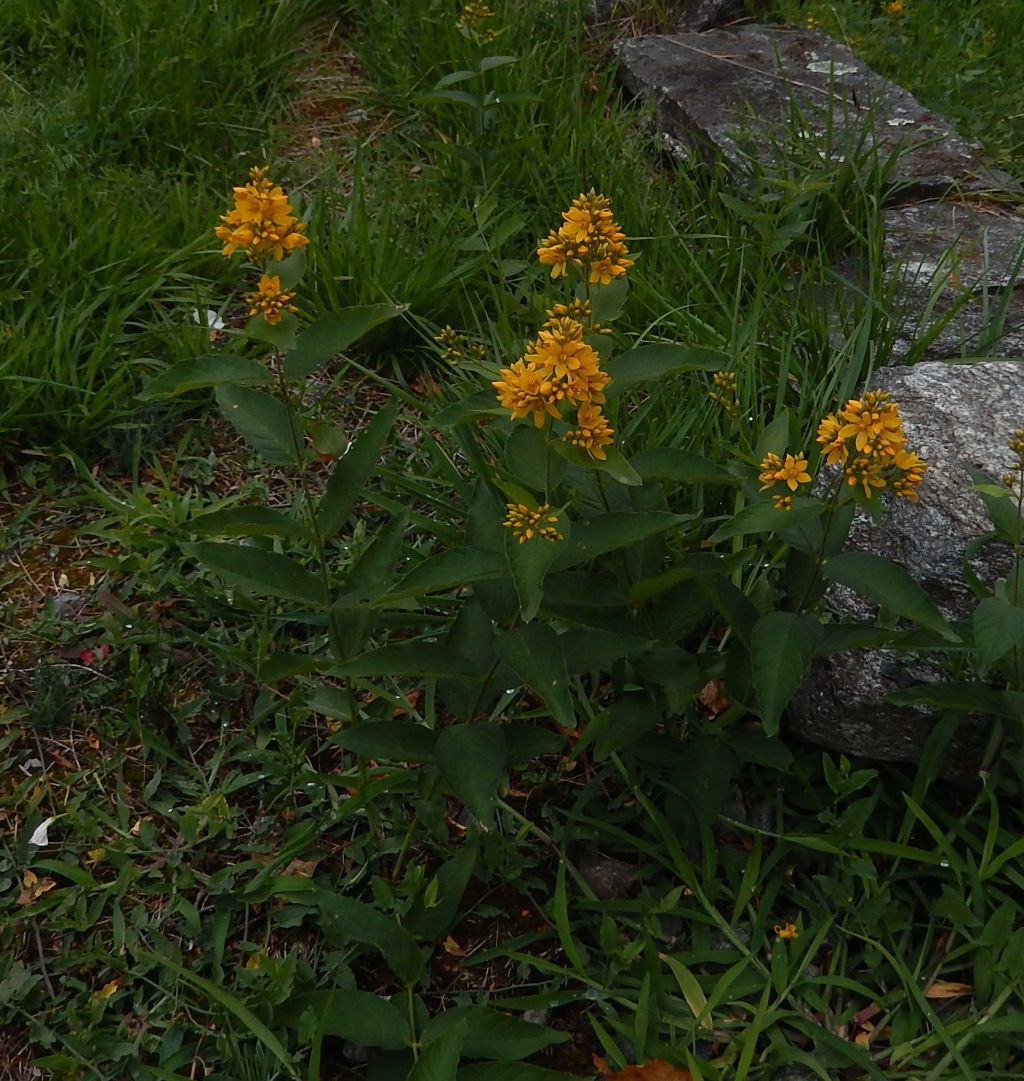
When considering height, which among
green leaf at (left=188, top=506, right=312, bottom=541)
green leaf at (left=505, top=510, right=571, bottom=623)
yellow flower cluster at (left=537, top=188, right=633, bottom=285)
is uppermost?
yellow flower cluster at (left=537, top=188, right=633, bottom=285)

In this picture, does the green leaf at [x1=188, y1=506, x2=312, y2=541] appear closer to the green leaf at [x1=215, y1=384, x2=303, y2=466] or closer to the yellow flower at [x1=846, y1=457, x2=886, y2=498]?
the green leaf at [x1=215, y1=384, x2=303, y2=466]

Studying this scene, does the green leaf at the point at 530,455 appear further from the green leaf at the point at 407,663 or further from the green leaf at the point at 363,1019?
the green leaf at the point at 363,1019

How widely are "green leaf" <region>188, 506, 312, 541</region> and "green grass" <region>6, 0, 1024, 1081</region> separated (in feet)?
0.36

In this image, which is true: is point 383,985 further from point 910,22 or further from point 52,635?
point 910,22

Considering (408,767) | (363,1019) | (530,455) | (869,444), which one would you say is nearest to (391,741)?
(408,767)

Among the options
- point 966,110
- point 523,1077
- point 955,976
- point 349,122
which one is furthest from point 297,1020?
point 966,110

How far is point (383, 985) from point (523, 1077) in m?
0.35

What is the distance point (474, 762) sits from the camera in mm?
1621

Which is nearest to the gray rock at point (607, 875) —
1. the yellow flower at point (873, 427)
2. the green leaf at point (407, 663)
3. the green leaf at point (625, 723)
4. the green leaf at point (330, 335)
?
the green leaf at point (625, 723)

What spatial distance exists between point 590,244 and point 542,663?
23.6 inches

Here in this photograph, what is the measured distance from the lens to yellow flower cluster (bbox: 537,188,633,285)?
5.13 ft

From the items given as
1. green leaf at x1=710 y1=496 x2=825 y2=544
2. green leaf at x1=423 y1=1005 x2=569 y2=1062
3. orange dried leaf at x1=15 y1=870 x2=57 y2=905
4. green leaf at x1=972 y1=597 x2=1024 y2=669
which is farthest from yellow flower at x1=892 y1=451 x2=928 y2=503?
orange dried leaf at x1=15 y1=870 x2=57 y2=905

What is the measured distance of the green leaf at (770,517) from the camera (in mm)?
1542

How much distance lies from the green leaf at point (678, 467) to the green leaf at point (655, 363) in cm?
11
